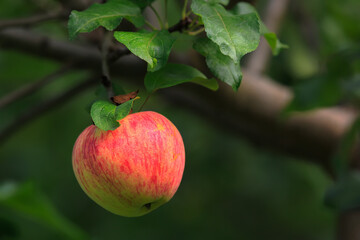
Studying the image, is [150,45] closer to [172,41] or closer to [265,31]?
[172,41]

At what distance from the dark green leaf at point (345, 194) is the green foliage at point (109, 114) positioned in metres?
0.87

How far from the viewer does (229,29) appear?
31.8 inches

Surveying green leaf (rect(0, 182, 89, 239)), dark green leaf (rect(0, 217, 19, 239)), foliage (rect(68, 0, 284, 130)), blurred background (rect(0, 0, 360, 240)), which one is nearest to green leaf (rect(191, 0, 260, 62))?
foliage (rect(68, 0, 284, 130))

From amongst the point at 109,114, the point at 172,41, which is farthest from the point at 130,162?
the point at 172,41

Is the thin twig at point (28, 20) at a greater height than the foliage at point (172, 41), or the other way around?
the foliage at point (172, 41)

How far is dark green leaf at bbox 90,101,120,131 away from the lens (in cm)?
76

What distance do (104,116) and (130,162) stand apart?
71 millimetres

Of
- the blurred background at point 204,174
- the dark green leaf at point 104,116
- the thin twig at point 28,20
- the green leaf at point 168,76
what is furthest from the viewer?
the blurred background at point 204,174

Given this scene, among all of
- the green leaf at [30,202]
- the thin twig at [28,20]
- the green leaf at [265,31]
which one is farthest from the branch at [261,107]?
the green leaf at [265,31]

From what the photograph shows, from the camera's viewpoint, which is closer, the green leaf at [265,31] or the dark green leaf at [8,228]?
the green leaf at [265,31]

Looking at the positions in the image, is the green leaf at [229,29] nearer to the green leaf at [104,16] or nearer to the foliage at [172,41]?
the foliage at [172,41]

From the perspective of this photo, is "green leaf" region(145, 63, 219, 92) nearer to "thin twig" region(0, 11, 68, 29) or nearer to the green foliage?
the green foliage

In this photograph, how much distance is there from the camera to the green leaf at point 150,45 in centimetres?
78

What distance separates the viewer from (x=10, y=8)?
2.09m
